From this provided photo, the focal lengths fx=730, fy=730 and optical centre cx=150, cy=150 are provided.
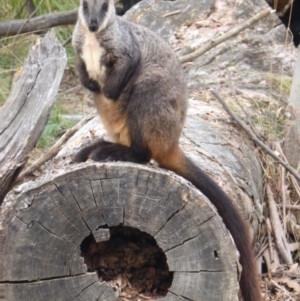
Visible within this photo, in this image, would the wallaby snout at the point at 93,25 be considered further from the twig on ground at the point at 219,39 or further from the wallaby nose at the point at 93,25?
the twig on ground at the point at 219,39

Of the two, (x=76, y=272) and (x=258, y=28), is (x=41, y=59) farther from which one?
(x=258, y=28)

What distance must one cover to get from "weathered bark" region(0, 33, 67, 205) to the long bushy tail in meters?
0.88

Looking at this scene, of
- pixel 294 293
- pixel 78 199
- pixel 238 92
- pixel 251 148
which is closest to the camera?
pixel 78 199

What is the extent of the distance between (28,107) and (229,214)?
5.08 ft

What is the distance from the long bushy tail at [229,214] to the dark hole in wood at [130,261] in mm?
423

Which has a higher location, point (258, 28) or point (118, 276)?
point (258, 28)

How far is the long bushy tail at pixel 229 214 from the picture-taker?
399cm

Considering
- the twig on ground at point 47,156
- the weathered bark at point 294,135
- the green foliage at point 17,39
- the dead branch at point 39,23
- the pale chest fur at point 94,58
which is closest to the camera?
the pale chest fur at point 94,58

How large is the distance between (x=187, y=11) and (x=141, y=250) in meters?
3.73

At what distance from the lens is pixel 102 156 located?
4.16 metres

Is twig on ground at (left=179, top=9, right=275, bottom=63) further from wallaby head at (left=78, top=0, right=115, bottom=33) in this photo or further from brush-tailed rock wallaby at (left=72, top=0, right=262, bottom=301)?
wallaby head at (left=78, top=0, right=115, bottom=33)

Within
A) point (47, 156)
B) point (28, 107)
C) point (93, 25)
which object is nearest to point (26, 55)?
point (47, 156)

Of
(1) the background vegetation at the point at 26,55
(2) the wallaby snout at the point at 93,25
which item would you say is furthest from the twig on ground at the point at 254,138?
(1) the background vegetation at the point at 26,55

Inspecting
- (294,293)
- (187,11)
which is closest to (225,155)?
(294,293)
